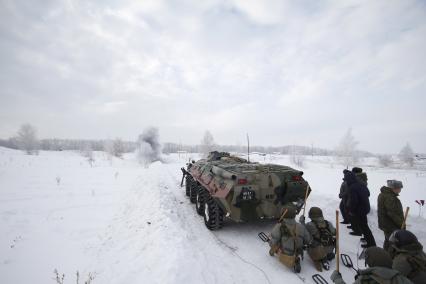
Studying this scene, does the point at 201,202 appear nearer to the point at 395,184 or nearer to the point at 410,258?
the point at 395,184

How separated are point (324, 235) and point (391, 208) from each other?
1502mm

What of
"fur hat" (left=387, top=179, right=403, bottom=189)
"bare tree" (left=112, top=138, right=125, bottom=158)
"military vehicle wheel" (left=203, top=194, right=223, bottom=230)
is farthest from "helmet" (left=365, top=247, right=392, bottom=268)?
"bare tree" (left=112, top=138, right=125, bottom=158)

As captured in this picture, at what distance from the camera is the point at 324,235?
4582 millimetres

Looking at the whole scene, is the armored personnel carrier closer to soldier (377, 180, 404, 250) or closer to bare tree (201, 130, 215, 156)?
soldier (377, 180, 404, 250)

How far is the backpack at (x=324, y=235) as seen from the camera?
4562 mm

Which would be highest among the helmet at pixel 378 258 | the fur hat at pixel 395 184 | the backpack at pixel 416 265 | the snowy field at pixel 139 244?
the fur hat at pixel 395 184

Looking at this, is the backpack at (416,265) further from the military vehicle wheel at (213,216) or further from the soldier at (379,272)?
the military vehicle wheel at (213,216)

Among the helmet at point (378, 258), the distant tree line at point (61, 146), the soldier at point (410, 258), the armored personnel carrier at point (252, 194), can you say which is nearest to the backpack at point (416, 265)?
the soldier at point (410, 258)

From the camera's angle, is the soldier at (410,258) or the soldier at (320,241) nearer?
the soldier at (410,258)

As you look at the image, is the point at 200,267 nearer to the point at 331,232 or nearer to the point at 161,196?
the point at 331,232

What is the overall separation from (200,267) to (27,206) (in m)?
10.6

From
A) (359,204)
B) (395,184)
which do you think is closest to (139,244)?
(359,204)

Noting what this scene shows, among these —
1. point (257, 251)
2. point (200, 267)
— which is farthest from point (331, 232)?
point (200, 267)

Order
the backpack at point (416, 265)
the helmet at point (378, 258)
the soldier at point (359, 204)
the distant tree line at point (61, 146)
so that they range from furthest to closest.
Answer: the distant tree line at point (61, 146)
the soldier at point (359, 204)
the backpack at point (416, 265)
the helmet at point (378, 258)
